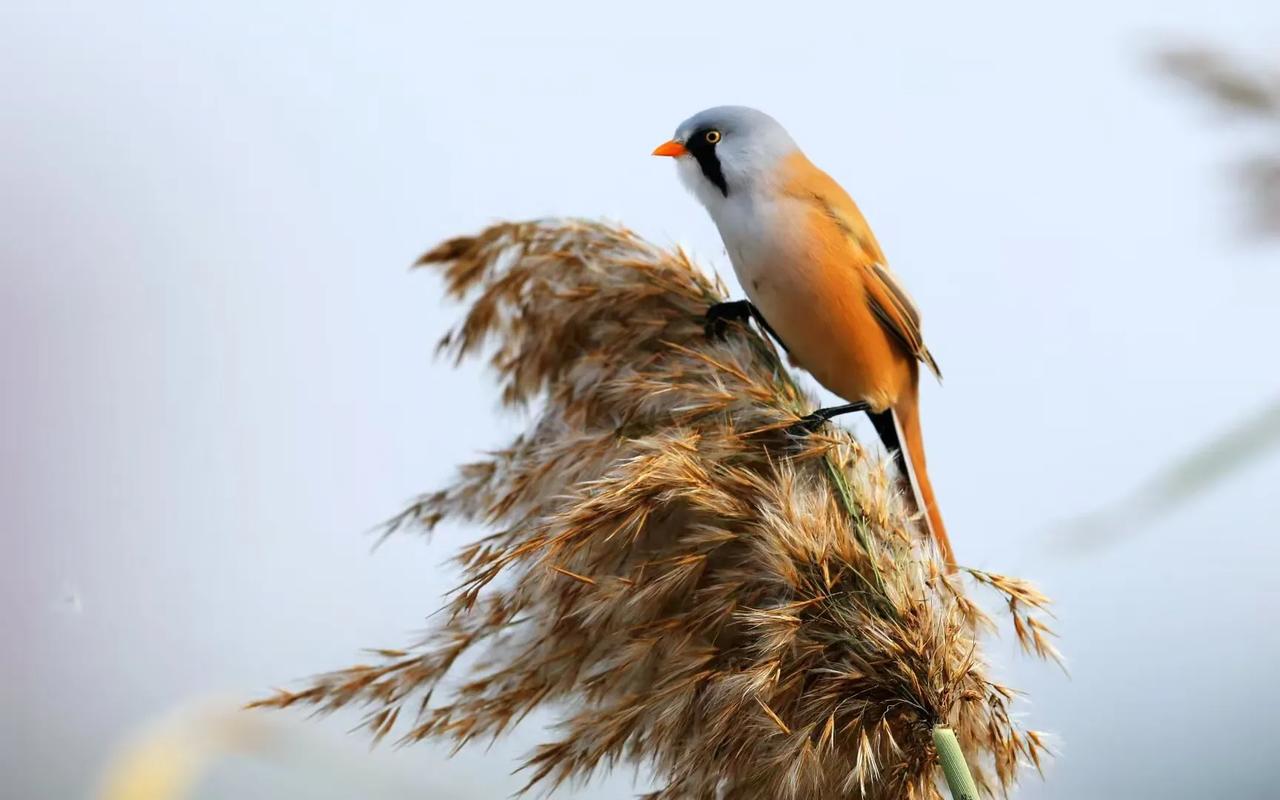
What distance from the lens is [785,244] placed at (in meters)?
0.71

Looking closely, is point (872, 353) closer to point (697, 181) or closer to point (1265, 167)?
point (697, 181)

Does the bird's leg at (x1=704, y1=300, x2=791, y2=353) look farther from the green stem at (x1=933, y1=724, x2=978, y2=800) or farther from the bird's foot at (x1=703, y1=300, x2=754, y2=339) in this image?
the green stem at (x1=933, y1=724, x2=978, y2=800)

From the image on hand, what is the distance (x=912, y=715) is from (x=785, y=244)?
32 centimetres

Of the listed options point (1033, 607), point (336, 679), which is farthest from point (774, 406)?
point (336, 679)

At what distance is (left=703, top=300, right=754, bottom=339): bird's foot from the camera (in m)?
0.64

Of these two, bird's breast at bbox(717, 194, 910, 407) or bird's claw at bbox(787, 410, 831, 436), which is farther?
bird's breast at bbox(717, 194, 910, 407)

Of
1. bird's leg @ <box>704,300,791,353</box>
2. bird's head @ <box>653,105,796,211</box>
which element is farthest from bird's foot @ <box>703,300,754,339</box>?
bird's head @ <box>653,105,796,211</box>

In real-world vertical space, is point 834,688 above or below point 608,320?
below

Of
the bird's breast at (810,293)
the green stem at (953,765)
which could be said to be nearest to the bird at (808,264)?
the bird's breast at (810,293)

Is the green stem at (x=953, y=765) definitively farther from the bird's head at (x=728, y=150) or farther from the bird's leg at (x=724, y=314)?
the bird's head at (x=728, y=150)

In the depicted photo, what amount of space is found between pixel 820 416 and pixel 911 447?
0.20 meters

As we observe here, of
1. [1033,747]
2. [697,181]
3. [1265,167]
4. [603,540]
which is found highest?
[697,181]

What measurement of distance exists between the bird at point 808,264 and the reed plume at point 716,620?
0.08 m

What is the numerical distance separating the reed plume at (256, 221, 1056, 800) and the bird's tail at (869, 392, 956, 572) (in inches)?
4.9
